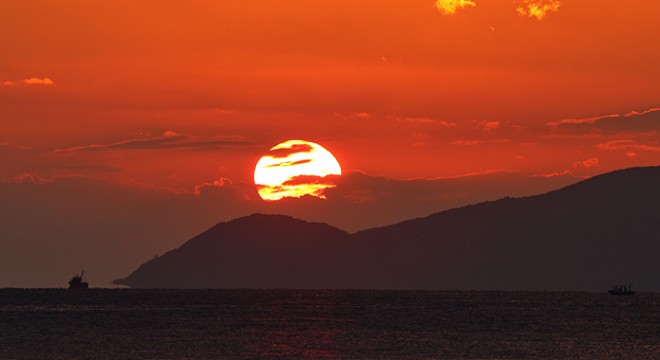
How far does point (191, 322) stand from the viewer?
198 m

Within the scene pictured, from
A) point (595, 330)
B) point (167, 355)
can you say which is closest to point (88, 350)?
point (167, 355)

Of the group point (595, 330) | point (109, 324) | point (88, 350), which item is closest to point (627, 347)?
point (595, 330)

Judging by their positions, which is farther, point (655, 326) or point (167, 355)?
point (655, 326)

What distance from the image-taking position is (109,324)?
637 feet

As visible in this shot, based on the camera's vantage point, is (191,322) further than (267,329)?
Yes

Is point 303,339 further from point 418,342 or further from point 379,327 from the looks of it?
point 379,327

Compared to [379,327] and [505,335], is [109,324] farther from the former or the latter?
[505,335]

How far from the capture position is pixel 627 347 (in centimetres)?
14462

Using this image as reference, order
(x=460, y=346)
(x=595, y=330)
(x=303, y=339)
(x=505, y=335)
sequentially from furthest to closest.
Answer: (x=595, y=330) < (x=505, y=335) < (x=303, y=339) < (x=460, y=346)

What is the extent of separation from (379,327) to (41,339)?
5339 centimetres

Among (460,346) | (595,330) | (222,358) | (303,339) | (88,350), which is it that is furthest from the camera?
(595,330)

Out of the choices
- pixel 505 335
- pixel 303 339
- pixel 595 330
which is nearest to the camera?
pixel 303 339

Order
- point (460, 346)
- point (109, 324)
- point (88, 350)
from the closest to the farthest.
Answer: point (88, 350), point (460, 346), point (109, 324)

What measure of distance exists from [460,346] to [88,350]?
138 ft
